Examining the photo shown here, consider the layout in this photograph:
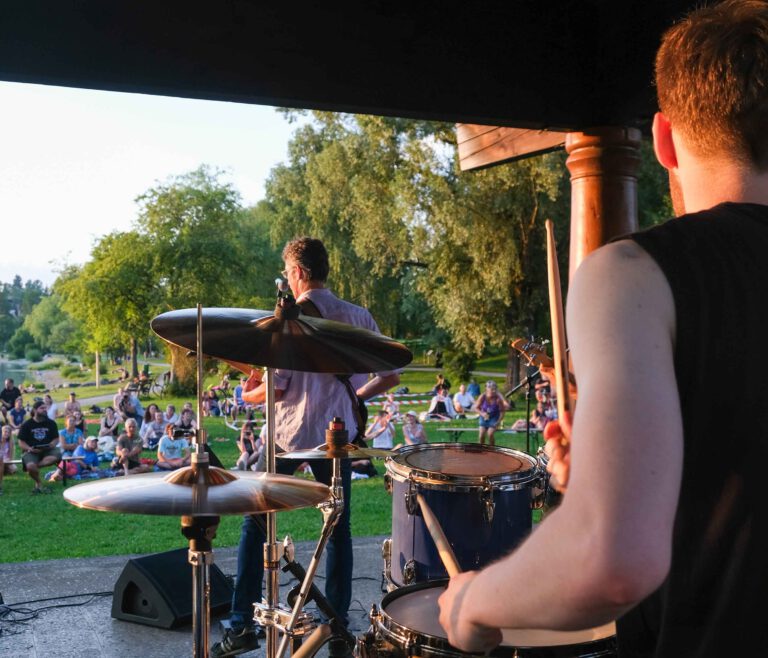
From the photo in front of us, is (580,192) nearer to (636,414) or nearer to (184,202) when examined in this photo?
(636,414)

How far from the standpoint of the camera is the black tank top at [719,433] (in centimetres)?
85

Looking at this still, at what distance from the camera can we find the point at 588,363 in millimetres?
816

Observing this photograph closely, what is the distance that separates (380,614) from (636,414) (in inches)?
69.8

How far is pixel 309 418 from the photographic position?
4.18 metres

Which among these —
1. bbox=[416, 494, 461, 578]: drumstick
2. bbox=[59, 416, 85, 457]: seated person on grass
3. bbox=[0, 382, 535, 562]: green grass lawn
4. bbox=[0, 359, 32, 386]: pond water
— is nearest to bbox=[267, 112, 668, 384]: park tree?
bbox=[0, 382, 535, 562]: green grass lawn

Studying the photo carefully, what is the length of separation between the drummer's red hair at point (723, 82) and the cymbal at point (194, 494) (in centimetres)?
155

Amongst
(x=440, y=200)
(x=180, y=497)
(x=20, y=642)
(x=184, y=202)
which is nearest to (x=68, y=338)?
(x=184, y=202)

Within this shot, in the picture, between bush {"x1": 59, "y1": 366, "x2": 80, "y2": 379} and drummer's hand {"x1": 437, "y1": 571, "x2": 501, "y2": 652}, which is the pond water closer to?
bush {"x1": 59, "y1": 366, "x2": 80, "y2": 379}

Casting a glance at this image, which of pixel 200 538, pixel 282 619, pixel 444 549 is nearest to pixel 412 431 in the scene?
pixel 282 619

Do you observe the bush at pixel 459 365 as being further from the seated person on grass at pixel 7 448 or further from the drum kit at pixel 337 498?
the drum kit at pixel 337 498

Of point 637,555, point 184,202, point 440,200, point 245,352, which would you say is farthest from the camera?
point 184,202

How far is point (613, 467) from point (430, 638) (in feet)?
5.02

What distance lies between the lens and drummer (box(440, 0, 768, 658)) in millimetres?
774

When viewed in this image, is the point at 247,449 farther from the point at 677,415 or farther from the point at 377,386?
the point at 677,415
